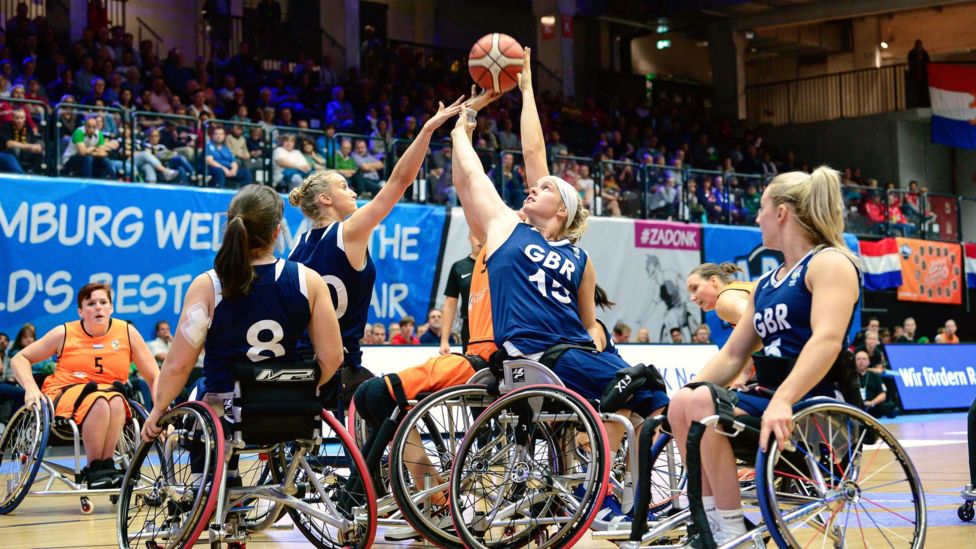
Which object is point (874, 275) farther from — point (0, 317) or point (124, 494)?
point (124, 494)

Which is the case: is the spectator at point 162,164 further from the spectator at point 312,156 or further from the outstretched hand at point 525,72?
the outstretched hand at point 525,72

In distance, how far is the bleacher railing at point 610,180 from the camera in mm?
11094

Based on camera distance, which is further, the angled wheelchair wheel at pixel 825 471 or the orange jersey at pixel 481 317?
the orange jersey at pixel 481 317

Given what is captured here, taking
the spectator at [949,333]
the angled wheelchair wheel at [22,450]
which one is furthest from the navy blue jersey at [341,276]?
the spectator at [949,333]

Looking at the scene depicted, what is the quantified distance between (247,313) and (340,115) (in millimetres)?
12605

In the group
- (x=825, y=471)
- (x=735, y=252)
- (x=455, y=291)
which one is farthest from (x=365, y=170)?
(x=825, y=471)

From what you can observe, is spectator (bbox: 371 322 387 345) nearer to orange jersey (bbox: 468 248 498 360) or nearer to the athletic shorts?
the athletic shorts

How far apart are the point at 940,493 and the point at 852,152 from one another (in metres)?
18.8

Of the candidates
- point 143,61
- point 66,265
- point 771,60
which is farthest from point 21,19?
point 771,60

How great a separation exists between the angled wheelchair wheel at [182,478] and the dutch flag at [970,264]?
678 inches

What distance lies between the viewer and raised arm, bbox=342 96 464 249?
498 cm

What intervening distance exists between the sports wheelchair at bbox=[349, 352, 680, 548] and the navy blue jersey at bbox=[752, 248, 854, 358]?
59 centimetres

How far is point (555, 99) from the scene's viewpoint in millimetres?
20766

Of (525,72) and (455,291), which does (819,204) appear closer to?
(525,72)
